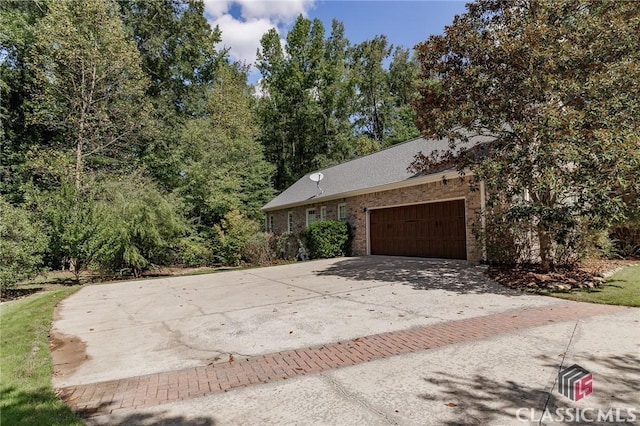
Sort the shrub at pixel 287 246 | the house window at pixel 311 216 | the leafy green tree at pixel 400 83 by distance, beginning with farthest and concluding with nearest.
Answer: the leafy green tree at pixel 400 83 → the house window at pixel 311 216 → the shrub at pixel 287 246

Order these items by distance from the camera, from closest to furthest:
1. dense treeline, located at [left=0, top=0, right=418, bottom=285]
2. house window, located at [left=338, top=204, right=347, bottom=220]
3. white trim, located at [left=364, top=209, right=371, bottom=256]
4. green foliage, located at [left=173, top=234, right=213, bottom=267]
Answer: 1. dense treeline, located at [left=0, top=0, right=418, bottom=285]
2. white trim, located at [left=364, top=209, right=371, bottom=256]
3. green foliage, located at [left=173, top=234, right=213, bottom=267]
4. house window, located at [left=338, top=204, right=347, bottom=220]

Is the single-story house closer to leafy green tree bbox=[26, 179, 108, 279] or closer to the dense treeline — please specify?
the dense treeline

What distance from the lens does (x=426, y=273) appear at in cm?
998

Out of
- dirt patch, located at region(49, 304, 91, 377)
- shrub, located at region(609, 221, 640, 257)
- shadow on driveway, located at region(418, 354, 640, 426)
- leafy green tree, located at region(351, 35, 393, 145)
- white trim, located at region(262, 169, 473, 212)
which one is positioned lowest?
dirt patch, located at region(49, 304, 91, 377)

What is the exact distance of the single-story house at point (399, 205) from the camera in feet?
38.6

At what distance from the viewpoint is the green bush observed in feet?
53.4

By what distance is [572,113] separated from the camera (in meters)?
6.91

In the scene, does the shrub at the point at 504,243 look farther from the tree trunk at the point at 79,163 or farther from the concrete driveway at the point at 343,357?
the tree trunk at the point at 79,163

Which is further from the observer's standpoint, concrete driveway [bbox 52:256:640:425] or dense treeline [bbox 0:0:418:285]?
dense treeline [bbox 0:0:418:285]

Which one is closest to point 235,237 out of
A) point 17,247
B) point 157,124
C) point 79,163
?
point 79,163

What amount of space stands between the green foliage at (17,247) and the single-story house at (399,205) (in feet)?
36.4

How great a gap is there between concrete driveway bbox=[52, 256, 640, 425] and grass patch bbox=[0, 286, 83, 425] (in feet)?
0.54

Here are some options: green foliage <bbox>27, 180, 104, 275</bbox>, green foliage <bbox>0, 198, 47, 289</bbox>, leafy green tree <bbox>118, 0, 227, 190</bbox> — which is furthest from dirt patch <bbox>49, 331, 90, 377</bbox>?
leafy green tree <bbox>118, 0, 227, 190</bbox>

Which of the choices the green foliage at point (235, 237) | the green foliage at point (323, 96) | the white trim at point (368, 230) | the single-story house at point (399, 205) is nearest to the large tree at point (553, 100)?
the single-story house at point (399, 205)
